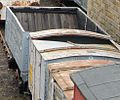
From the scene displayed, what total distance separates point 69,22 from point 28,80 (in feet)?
10.3

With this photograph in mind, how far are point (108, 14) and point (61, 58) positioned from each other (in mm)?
4122

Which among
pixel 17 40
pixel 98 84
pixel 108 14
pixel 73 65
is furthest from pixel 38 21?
pixel 98 84

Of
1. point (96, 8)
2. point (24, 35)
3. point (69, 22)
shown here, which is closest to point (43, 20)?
point (69, 22)

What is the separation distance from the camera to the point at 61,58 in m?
7.44

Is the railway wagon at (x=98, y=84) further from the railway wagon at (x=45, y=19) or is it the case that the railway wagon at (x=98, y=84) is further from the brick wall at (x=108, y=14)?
the railway wagon at (x=45, y=19)

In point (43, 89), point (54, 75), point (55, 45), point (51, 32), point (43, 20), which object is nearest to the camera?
point (54, 75)

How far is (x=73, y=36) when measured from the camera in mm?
8922

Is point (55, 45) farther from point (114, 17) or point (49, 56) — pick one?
point (114, 17)


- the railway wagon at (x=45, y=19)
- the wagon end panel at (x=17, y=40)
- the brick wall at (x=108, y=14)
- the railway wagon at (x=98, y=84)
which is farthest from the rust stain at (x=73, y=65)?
the railway wagon at (x=45, y=19)

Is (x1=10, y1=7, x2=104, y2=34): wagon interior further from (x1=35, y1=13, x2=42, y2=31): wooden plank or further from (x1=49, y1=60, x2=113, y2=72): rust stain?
(x1=49, y1=60, x2=113, y2=72): rust stain

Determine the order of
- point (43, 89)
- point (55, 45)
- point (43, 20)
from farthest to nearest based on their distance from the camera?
1. point (43, 20)
2. point (55, 45)
3. point (43, 89)

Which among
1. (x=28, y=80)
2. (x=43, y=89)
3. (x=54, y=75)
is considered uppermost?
(x=54, y=75)

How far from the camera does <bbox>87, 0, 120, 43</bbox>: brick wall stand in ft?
34.6

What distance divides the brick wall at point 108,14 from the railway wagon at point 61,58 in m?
1.67
